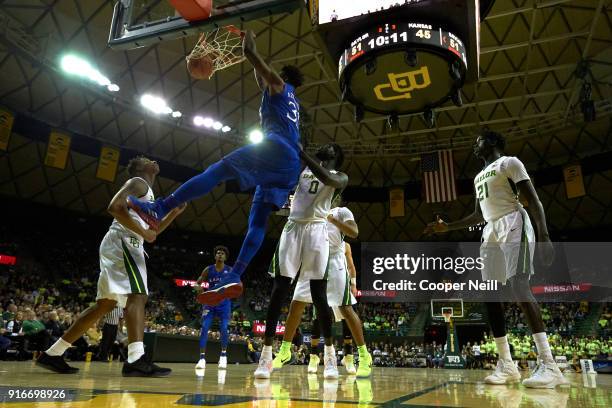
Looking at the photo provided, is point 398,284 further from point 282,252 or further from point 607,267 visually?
point 282,252

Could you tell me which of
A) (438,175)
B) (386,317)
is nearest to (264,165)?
(438,175)

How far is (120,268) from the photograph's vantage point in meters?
3.62

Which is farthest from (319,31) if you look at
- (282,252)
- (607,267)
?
(607,267)

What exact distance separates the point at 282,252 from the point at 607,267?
23602 millimetres

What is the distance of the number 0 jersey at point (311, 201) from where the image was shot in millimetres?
3830

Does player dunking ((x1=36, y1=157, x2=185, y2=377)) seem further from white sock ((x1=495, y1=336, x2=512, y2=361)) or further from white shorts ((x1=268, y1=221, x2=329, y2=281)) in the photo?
white sock ((x1=495, y1=336, x2=512, y2=361))

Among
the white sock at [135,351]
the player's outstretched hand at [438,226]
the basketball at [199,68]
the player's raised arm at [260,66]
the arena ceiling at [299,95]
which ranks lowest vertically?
the white sock at [135,351]

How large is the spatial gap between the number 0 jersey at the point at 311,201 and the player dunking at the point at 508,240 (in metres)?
1.26

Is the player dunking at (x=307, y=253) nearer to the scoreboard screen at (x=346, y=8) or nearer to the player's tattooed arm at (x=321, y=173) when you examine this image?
the player's tattooed arm at (x=321, y=173)

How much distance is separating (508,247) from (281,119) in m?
1.90

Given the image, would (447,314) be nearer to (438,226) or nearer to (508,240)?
(438,226)

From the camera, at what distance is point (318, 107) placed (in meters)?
17.8

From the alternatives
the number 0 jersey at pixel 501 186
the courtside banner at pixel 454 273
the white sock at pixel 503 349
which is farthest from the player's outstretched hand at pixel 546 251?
the courtside banner at pixel 454 273

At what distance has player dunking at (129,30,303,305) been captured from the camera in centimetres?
263
